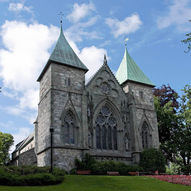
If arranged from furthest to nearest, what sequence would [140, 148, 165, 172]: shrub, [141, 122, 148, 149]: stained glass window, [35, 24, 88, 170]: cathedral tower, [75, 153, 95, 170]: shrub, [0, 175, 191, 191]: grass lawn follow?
1. [141, 122, 148, 149]: stained glass window
2. [140, 148, 165, 172]: shrub
3. [35, 24, 88, 170]: cathedral tower
4. [75, 153, 95, 170]: shrub
5. [0, 175, 191, 191]: grass lawn

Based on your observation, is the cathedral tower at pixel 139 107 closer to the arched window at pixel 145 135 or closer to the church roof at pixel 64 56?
the arched window at pixel 145 135

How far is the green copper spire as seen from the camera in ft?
101

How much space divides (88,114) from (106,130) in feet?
10.1

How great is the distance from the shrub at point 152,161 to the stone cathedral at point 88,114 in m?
0.79

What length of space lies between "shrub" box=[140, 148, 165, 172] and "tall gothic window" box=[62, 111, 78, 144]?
8159 mm

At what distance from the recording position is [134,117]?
33000mm

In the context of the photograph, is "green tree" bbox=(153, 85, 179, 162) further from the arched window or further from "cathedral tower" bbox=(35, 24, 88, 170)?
"cathedral tower" bbox=(35, 24, 88, 170)

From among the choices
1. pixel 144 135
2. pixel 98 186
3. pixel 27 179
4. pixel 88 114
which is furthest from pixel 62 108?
pixel 98 186

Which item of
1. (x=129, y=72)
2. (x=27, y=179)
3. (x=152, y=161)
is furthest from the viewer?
(x=129, y=72)

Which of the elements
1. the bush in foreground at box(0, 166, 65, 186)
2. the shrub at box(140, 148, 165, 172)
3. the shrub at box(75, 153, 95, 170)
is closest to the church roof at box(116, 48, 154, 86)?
the shrub at box(140, 148, 165, 172)

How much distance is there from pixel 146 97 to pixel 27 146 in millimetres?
24971

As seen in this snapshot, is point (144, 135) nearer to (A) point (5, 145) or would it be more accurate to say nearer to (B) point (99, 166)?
(B) point (99, 166)

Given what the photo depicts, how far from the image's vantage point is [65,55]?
105 feet

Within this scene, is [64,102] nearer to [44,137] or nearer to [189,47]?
[44,137]
